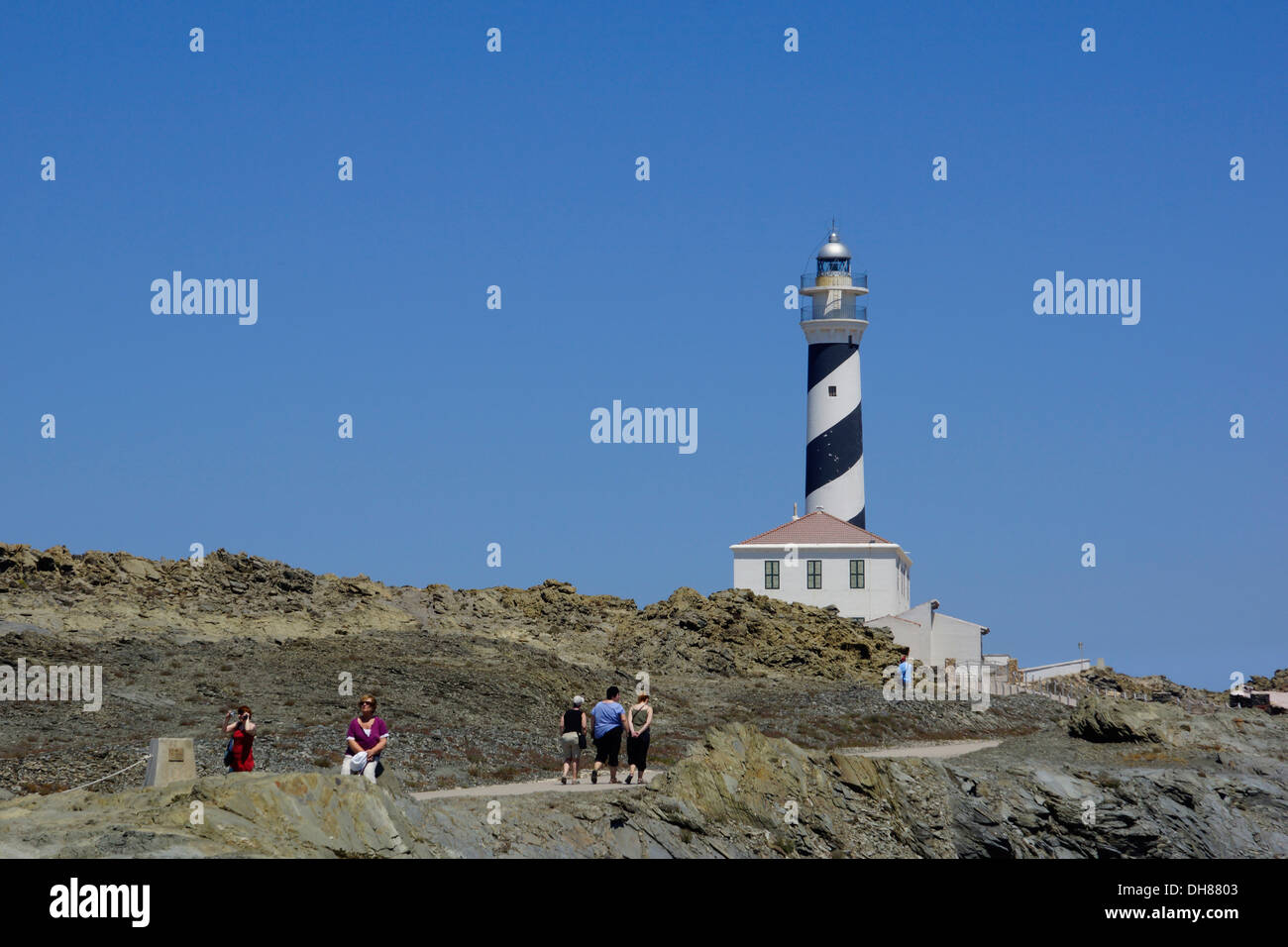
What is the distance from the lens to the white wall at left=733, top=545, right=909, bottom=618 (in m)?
58.8

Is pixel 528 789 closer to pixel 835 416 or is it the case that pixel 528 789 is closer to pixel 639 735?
pixel 639 735

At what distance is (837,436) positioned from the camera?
6269cm

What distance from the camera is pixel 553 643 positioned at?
52312 mm

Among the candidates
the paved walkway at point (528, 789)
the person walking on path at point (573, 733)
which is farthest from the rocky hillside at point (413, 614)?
the person walking on path at point (573, 733)

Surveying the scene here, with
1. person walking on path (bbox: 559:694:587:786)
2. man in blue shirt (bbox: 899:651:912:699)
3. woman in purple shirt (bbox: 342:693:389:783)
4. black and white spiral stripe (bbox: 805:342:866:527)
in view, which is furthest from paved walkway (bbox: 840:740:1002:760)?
black and white spiral stripe (bbox: 805:342:866:527)

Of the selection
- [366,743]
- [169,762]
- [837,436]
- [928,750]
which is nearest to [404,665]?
[928,750]

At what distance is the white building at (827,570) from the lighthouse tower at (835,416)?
3200 millimetres

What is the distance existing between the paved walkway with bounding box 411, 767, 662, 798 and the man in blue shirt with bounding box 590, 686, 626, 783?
0.29 m

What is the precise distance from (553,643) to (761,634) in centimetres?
685

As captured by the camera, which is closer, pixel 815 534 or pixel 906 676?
pixel 906 676

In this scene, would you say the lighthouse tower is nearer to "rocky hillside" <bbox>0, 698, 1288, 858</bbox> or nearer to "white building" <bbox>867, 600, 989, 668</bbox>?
"white building" <bbox>867, 600, 989, 668</bbox>

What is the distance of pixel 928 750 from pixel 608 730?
11809 mm
